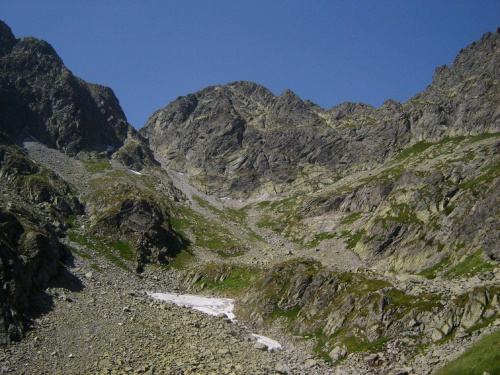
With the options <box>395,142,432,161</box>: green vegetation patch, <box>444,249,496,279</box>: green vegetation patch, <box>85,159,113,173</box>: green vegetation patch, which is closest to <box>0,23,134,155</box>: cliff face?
<box>85,159,113,173</box>: green vegetation patch

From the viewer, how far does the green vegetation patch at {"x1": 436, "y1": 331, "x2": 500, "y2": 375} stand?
29.5m

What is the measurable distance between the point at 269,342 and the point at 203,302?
21.7m

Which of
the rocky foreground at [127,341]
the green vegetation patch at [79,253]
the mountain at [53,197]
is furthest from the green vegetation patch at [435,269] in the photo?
the green vegetation patch at [79,253]

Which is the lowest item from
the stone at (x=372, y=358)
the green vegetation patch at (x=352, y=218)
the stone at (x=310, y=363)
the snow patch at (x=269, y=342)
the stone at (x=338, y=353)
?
the snow patch at (x=269, y=342)

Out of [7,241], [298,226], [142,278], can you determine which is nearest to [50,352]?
[7,241]

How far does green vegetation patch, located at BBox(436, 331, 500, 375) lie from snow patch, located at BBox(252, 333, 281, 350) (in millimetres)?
20965

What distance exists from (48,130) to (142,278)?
5236 inches

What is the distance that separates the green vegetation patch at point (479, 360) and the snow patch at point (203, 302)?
35996 millimetres

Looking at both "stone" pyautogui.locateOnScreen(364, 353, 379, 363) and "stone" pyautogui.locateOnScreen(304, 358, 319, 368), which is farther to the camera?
"stone" pyautogui.locateOnScreen(304, 358, 319, 368)

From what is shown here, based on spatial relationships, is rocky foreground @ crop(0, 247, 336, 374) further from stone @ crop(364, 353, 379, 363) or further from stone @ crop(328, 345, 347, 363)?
stone @ crop(364, 353, 379, 363)

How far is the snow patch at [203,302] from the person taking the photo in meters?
64.2

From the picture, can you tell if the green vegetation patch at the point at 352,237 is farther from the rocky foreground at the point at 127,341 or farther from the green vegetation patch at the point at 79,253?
the green vegetation patch at the point at 79,253

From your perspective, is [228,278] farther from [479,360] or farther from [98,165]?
[98,165]

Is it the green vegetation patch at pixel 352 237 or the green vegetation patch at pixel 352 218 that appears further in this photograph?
the green vegetation patch at pixel 352 218
